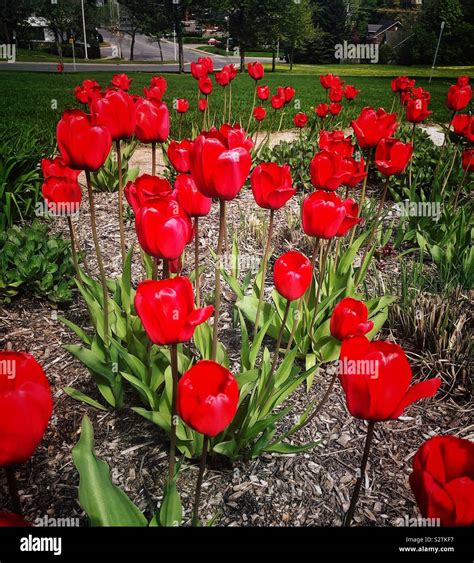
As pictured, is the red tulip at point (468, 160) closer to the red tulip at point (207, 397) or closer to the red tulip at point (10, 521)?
the red tulip at point (207, 397)

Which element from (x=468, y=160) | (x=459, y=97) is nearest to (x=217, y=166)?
(x=468, y=160)

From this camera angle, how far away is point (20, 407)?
2.41ft

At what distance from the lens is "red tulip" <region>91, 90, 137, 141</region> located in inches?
63.9

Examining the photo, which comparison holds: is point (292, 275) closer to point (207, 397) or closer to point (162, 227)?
point (162, 227)

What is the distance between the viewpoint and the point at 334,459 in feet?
5.88

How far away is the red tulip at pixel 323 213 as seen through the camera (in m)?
1.61

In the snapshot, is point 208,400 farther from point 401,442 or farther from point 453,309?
point 453,309

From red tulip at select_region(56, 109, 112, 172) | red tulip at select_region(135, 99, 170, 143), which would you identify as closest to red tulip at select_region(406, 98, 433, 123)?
red tulip at select_region(135, 99, 170, 143)

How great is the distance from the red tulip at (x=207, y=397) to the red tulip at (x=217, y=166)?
0.53 metres

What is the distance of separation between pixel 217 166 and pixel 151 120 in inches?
34.7

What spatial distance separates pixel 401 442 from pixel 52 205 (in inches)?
70.4

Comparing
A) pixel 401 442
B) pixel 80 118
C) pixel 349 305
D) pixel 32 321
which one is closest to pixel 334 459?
pixel 401 442

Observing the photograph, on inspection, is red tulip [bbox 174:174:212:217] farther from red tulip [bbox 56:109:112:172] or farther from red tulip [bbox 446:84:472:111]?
red tulip [bbox 446:84:472:111]

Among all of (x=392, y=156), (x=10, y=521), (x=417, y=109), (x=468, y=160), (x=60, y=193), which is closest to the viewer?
(x=10, y=521)
